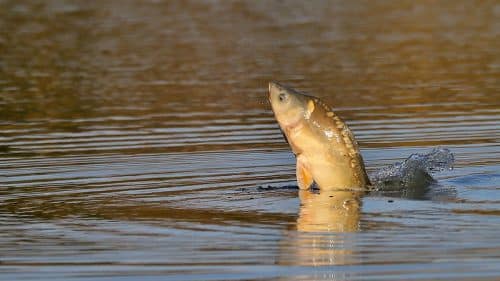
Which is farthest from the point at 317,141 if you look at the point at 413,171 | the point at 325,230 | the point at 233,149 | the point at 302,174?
the point at 233,149

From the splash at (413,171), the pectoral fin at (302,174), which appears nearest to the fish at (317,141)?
the pectoral fin at (302,174)

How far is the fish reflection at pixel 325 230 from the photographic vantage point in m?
9.53

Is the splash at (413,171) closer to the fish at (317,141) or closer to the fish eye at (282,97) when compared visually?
the fish at (317,141)

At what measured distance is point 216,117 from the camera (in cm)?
1844

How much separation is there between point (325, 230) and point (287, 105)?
62.9 inches

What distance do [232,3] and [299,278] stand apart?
32977 mm

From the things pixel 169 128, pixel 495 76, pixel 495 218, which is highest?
pixel 495 76

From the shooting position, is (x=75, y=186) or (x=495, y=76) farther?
(x=495, y=76)

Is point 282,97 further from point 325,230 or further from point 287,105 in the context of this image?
point 325,230

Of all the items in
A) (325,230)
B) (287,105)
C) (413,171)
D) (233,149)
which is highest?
(233,149)

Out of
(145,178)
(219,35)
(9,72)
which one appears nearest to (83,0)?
(219,35)

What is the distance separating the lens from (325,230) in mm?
10570

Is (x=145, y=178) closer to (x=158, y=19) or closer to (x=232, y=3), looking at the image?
(x=158, y=19)

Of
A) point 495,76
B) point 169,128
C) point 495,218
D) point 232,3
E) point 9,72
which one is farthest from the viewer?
point 232,3
